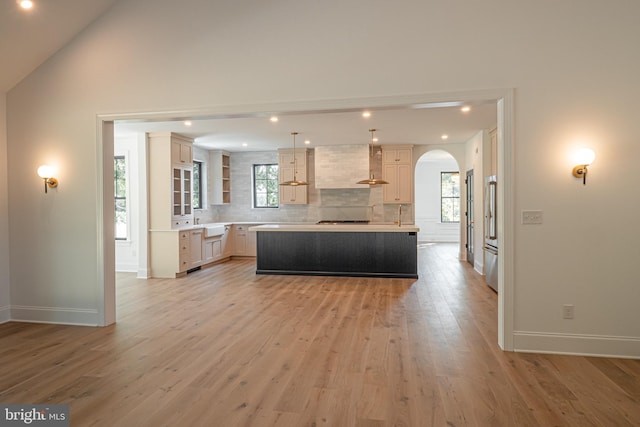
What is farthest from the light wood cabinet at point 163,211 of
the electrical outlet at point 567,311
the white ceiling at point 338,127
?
the electrical outlet at point 567,311

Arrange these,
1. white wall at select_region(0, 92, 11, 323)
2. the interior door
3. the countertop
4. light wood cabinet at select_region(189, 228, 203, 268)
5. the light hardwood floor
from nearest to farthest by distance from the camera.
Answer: the light hardwood floor → white wall at select_region(0, 92, 11, 323) → the countertop → light wood cabinet at select_region(189, 228, 203, 268) → the interior door

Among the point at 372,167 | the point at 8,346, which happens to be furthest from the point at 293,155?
the point at 8,346

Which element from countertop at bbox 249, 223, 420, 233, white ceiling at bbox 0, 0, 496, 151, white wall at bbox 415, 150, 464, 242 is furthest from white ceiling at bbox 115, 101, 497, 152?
white wall at bbox 415, 150, 464, 242

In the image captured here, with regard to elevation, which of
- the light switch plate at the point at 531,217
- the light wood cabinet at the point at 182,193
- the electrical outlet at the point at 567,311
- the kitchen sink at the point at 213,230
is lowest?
the electrical outlet at the point at 567,311

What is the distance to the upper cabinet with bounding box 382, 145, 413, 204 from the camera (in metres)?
9.30

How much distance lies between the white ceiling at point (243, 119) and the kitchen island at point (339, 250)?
6.19 feet

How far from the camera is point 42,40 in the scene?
414cm

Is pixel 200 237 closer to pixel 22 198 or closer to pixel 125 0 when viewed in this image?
pixel 22 198

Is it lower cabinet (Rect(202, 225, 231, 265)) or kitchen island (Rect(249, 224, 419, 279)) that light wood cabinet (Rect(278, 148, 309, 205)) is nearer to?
lower cabinet (Rect(202, 225, 231, 265))

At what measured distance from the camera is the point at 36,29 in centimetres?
396

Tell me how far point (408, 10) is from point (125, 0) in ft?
10.2

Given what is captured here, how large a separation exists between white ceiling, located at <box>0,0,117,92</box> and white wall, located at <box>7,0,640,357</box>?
106 millimetres

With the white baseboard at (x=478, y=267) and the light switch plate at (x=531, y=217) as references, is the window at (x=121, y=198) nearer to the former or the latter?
the white baseboard at (x=478, y=267)

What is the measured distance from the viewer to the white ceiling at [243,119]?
388 cm
